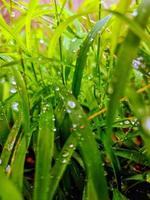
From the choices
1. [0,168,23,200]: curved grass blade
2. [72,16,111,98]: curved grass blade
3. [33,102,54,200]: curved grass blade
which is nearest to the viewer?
[0,168,23,200]: curved grass blade

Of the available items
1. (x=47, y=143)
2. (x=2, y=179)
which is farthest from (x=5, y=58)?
(x=2, y=179)

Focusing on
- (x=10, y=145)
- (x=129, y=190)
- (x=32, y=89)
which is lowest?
(x=129, y=190)

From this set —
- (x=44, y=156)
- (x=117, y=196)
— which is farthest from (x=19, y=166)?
(x=117, y=196)

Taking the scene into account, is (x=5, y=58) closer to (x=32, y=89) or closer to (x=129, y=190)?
(x=32, y=89)

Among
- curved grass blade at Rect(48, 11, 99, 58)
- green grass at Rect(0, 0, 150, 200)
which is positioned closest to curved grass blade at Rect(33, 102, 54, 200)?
green grass at Rect(0, 0, 150, 200)

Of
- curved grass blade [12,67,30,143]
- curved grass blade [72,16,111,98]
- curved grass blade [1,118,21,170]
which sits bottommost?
curved grass blade [1,118,21,170]

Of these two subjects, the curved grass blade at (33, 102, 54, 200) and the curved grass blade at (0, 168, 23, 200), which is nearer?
the curved grass blade at (0, 168, 23, 200)

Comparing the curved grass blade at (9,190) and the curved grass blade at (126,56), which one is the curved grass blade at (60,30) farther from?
the curved grass blade at (9,190)

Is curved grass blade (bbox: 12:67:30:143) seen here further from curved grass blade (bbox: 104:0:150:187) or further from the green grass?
curved grass blade (bbox: 104:0:150:187)
